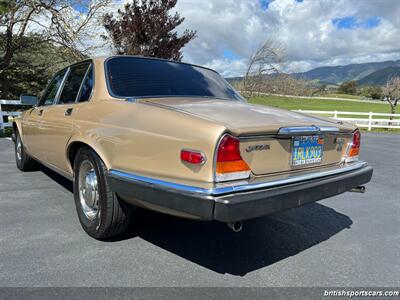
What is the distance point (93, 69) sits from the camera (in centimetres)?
323

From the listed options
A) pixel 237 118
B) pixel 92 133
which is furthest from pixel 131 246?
pixel 237 118

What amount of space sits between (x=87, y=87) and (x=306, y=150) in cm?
214

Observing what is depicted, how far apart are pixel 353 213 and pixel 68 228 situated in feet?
10.4

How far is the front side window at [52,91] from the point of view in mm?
4139

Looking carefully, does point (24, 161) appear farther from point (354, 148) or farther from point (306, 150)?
point (354, 148)

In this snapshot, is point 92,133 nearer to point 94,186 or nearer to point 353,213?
point 94,186

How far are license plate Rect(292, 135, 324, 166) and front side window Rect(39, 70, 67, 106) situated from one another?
301 cm

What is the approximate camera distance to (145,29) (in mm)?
15484

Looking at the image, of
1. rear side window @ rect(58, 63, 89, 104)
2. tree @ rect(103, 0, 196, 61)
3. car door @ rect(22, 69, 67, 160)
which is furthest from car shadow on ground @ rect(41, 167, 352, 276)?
tree @ rect(103, 0, 196, 61)

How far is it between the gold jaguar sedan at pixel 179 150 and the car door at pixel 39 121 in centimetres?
44

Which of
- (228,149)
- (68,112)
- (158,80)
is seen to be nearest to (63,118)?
(68,112)

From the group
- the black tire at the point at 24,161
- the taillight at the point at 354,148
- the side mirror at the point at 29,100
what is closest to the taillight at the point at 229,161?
the taillight at the point at 354,148

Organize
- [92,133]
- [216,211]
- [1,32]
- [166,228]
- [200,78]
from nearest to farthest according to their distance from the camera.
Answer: [216,211] → [92,133] → [166,228] → [200,78] → [1,32]

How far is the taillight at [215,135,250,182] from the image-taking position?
2102 millimetres
